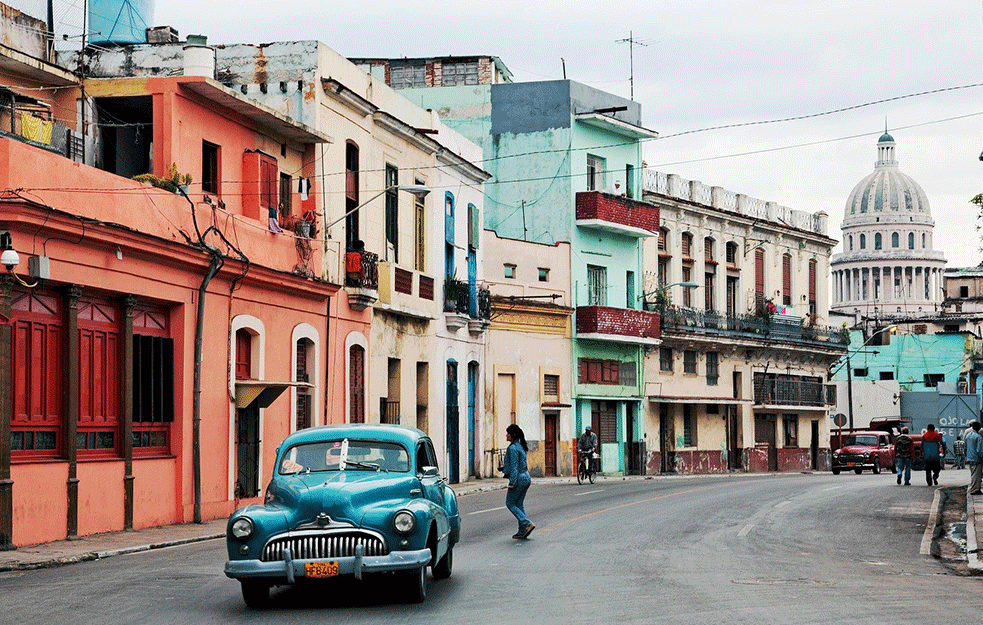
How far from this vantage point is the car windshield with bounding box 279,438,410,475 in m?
14.1

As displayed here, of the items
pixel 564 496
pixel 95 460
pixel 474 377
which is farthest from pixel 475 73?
pixel 95 460

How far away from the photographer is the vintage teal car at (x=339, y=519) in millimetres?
12664

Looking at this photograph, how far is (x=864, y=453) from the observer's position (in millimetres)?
57219

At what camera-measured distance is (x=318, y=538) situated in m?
12.7

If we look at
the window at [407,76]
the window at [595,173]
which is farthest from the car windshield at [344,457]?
the window at [595,173]

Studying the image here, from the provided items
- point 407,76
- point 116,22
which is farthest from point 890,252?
point 116,22

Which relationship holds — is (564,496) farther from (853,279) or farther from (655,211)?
(853,279)

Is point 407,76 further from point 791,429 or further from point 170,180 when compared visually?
point 170,180

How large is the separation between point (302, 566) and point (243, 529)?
675 mm

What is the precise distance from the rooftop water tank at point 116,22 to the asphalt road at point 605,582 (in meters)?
13.1

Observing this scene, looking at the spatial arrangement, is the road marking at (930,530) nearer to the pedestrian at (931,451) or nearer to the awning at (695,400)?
the pedestrian at (931,451)

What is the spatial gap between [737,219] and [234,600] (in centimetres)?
5166

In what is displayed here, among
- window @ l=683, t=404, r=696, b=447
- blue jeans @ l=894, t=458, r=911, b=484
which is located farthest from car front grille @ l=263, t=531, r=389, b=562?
window @ l=683, t=404, r=696, b=447

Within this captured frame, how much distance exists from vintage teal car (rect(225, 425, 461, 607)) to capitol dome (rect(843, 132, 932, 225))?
610 feet
